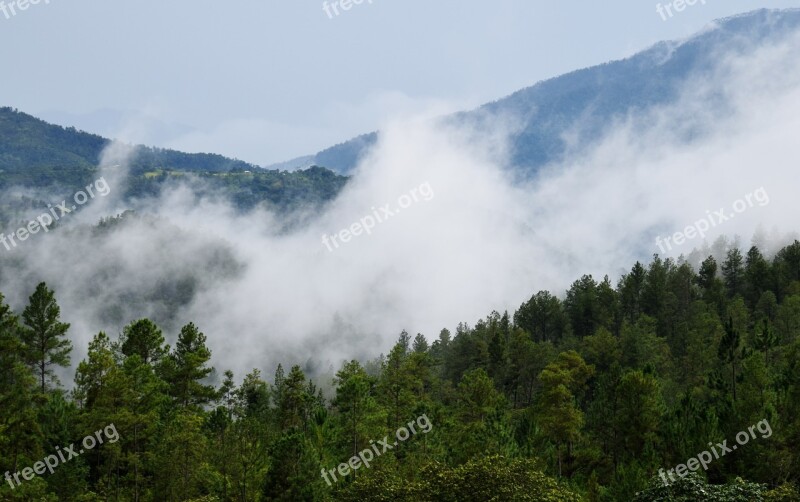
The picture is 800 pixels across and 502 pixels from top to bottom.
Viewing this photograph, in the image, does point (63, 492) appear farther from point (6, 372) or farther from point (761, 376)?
point (761, 376)

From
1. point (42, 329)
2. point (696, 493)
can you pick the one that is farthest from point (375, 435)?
point (696, 493)

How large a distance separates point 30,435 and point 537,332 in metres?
89.5

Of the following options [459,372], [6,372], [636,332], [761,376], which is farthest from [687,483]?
[459,372]

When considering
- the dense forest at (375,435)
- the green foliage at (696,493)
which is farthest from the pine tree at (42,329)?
the green foliage at (696,493)

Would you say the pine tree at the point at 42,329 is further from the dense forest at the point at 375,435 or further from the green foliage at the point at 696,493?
the green foliage at the point at 696,493

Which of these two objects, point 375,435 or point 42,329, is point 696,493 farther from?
point 42,329

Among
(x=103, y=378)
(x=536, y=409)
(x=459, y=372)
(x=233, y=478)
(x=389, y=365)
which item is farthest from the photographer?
(x=459, y=372)

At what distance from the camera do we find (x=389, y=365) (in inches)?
2825

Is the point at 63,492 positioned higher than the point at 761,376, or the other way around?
the point at 63,492

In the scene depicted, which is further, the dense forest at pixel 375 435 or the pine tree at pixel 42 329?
the pine tree at pixel 42 329

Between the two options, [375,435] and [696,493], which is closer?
[696,493]

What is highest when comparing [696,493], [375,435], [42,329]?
[42,329]

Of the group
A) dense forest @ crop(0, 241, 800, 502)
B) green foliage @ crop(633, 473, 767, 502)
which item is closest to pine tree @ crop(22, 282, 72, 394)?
dense forest @ crop(0, 241, 800, 502)

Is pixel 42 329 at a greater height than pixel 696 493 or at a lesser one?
greater
